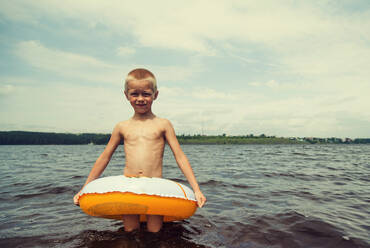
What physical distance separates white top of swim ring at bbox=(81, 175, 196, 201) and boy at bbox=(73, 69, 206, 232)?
34 centimetres

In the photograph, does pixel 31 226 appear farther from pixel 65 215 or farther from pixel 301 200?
pixel 301 200

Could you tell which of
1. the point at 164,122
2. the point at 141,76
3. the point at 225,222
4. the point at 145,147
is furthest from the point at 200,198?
the point at 141,76

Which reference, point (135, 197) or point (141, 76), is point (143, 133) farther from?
point (135, 197)

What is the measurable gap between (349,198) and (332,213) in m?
1.70

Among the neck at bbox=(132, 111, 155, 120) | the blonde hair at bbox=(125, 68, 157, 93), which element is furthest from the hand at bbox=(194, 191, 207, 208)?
the blonde hair at bbox=(125, 68, 157, 93)

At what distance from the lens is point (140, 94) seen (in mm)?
3305

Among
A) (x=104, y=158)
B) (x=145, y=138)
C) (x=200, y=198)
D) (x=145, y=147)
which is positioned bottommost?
(x=200, y=198)

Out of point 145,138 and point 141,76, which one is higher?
point 141,76

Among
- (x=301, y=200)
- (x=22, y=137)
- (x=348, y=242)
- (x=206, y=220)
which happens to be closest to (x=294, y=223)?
(x=348, y=242)

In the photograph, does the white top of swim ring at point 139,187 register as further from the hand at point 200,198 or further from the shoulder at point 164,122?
the shoulder at point 164,122

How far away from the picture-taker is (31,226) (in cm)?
420

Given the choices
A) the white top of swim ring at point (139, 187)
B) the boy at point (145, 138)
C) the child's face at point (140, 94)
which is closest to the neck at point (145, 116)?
the boy at point (145, 138)

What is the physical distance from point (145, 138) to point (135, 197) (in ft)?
2.88

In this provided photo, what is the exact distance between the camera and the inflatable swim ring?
2.77 meters
